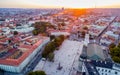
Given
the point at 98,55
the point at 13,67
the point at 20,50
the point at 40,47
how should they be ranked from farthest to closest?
the point at 40,47
the point at 20,50
the point at 98,55
the point at 13,67

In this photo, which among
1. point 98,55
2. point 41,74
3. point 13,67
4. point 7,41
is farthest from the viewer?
point 7,41

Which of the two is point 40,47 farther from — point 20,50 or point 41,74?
point 41,74

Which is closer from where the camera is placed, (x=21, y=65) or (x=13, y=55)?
(x=21, y=65)

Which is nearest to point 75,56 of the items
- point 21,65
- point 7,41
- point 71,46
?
point 71,46

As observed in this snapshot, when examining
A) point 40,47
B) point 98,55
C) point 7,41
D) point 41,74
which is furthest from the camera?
point 7,41

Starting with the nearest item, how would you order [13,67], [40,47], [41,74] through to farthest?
[41,74]
[13,67]
[40,47]

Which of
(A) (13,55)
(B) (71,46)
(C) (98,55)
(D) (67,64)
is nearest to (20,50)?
(A) (13,55)

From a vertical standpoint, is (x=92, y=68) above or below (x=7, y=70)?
above

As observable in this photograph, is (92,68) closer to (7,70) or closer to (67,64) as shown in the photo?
(67,64)

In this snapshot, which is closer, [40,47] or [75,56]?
[75,56]
